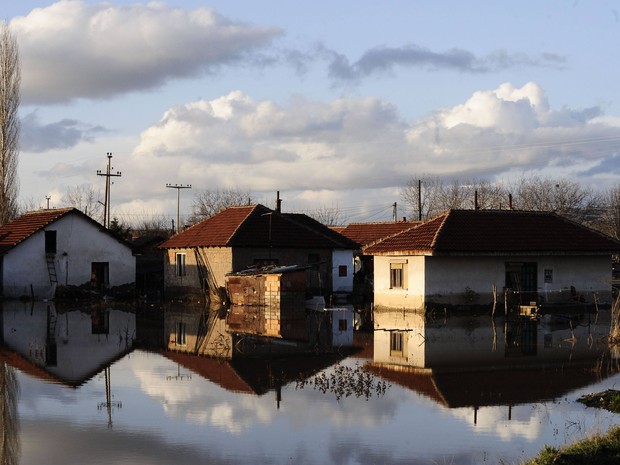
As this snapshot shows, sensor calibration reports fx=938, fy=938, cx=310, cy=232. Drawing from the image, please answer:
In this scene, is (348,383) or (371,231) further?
(371,231)

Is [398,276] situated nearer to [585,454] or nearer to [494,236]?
[494,236]

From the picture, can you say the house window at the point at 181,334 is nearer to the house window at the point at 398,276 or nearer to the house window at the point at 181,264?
the house window at the point at 398,276

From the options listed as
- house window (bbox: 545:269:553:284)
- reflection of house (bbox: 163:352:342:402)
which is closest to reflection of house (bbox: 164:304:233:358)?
reflection of house (bbox: 163:352:342:402)

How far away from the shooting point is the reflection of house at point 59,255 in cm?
4566

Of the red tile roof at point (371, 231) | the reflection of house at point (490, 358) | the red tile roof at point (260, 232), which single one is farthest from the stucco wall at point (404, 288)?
the red tile roof at point (371, 231)

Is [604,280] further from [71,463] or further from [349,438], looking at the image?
[71,463]

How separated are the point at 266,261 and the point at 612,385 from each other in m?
28.6

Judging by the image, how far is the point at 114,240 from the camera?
48.9 metres

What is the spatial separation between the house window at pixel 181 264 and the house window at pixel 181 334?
16232 mm

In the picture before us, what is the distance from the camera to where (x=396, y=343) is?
79.9 feet

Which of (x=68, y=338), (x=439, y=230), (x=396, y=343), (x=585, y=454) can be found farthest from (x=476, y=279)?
(x=585, y=454)

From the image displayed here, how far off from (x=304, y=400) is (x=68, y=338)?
12.2 metres

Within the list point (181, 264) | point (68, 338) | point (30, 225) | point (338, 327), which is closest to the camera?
point (68, 338)

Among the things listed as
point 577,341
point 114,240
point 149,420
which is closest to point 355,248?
point 114,240
